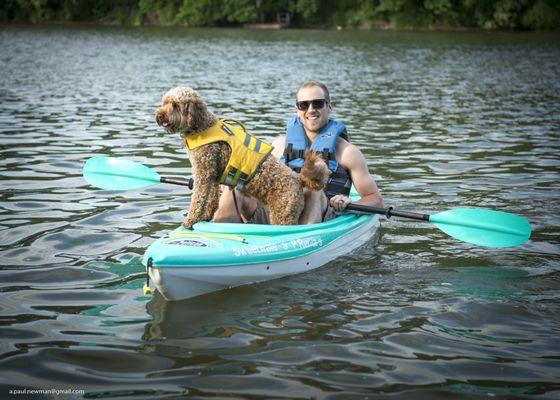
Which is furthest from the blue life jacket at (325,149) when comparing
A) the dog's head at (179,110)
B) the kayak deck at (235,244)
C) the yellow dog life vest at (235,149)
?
the dog's head at (179,110)

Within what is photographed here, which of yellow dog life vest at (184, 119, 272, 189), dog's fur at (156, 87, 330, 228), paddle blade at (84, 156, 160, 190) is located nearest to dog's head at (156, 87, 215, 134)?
dog's fur at (156, 87, 330, 228)

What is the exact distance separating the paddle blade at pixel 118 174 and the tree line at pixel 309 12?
47.2 meters

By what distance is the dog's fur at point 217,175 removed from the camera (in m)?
5.66

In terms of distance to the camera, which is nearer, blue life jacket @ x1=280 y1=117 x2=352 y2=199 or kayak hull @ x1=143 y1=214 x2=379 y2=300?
kayak hull @ x1=143 y1=214 x2=379 y2=300

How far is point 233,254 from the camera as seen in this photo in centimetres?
551

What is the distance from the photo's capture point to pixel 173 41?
41.9m

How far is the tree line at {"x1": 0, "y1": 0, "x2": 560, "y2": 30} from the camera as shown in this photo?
1982 inches

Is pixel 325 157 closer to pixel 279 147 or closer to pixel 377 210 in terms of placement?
pixel 279 147

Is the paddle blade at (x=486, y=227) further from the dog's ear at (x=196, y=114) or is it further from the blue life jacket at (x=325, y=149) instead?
the dog's ear at (x=196, y=114)

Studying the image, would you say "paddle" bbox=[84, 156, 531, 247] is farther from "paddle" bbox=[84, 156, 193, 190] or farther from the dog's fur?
the dog's fur

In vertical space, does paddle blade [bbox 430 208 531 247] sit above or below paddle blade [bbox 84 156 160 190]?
below

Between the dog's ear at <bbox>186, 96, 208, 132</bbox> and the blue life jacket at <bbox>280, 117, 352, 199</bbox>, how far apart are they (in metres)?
1.26

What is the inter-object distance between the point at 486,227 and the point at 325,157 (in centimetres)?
167

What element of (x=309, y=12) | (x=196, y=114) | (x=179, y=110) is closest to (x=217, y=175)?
(x=196, y=114)
